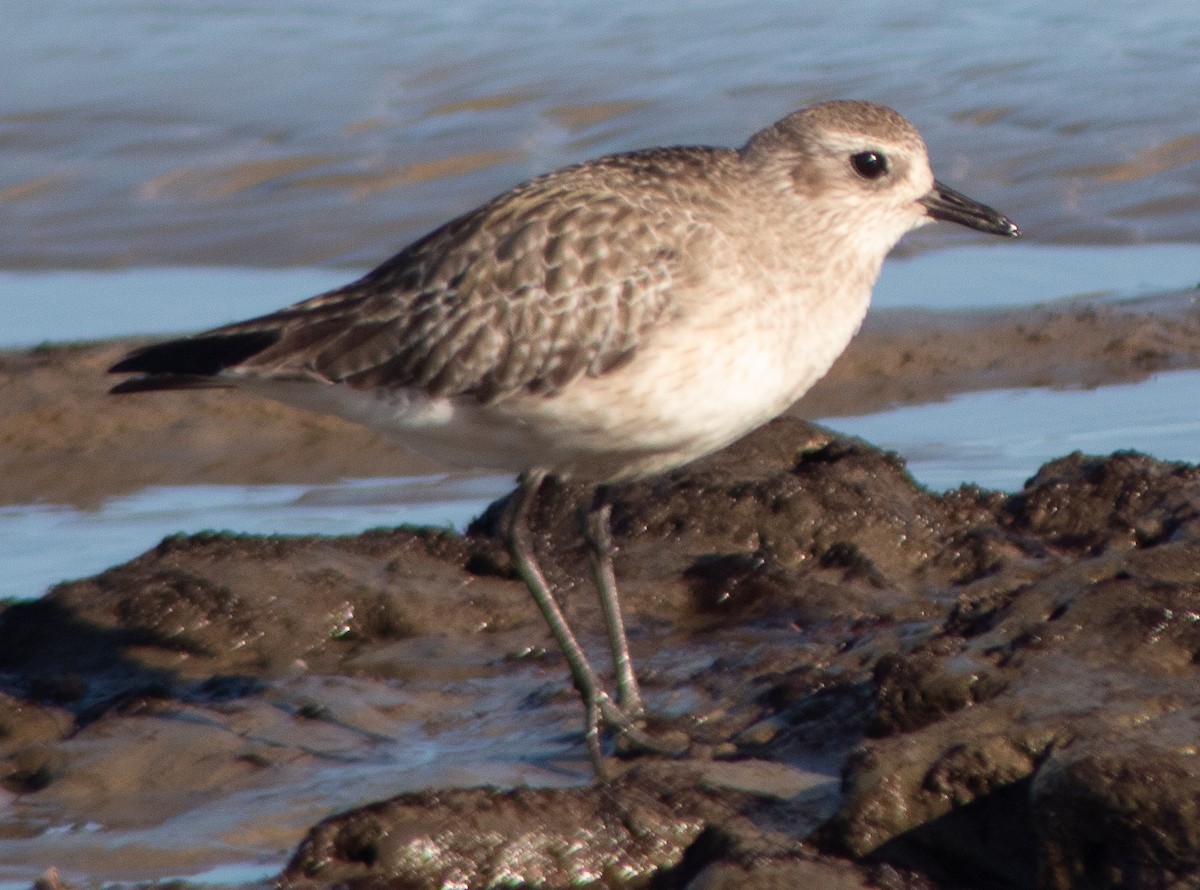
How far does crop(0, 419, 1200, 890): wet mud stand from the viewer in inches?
184

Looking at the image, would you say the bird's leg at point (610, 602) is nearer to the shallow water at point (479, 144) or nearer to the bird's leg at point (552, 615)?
the bird's leg at point (552, 615)

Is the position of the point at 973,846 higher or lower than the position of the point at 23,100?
lower

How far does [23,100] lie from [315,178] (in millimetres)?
2768

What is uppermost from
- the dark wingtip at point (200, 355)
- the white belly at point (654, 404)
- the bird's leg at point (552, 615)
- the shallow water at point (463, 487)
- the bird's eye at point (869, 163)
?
the bird's eye at point (869, 163)

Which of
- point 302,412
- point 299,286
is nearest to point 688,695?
point 302,412

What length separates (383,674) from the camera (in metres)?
6.74

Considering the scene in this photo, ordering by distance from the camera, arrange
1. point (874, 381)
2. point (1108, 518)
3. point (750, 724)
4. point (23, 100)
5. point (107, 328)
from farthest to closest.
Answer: point (23, 100) < point (107, 328) < point (874, 381) < point (1108, 518) < point (750, 724)

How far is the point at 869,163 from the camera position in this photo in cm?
668

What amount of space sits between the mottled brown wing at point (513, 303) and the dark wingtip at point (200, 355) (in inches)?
1.2

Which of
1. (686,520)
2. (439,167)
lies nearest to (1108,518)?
(686,520)

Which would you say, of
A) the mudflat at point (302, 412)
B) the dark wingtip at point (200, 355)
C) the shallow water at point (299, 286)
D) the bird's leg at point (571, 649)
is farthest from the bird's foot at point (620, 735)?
the shallow water at point (299, 286)

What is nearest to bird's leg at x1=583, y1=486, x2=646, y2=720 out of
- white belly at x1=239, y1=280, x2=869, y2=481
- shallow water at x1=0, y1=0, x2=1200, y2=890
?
white belly at x1=239, y1=280, x2=869, y2=481

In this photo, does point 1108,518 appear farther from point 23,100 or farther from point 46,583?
point 23,100

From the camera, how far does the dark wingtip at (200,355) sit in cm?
656
